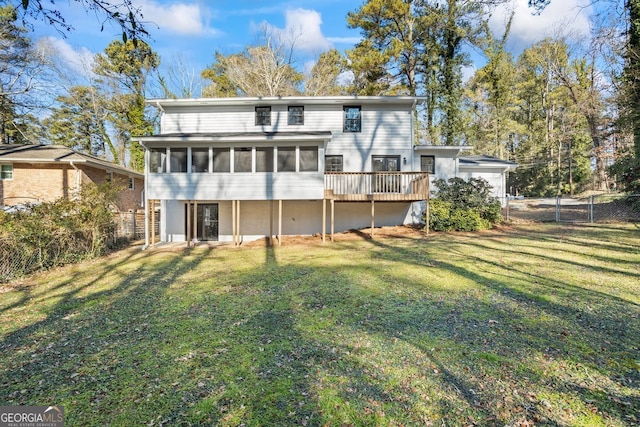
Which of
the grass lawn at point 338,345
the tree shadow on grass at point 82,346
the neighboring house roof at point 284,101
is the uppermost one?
the neighboring house roof at point 284,101

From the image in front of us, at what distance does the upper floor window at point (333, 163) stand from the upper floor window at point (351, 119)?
150 centimetres

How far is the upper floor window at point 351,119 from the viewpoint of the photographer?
1464 cm

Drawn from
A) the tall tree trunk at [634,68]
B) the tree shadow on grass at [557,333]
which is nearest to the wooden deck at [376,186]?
the tree shadow on grass at [557,333]

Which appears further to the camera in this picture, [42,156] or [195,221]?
[42,156]

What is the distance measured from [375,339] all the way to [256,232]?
1099cm

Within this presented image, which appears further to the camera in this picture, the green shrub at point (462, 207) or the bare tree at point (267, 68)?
the bare tree at point (267, 68)

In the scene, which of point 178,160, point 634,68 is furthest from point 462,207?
point 178,160

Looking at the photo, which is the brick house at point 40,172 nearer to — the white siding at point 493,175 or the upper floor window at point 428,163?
the upper floor window at point 428,163

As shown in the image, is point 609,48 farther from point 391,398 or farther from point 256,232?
point 391,398

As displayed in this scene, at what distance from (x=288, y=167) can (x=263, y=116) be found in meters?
3.82

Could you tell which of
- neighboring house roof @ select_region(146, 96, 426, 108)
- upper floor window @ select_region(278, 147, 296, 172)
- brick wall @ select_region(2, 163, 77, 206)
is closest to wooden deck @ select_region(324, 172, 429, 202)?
upper floor window @ select_region(278, 147, 296, 172)

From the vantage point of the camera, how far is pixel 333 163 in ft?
47.5

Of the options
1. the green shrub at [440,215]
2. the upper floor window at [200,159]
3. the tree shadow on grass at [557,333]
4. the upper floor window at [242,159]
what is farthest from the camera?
the green shrub at [440,215]

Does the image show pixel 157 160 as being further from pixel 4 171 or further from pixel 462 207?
pixel 462 207
